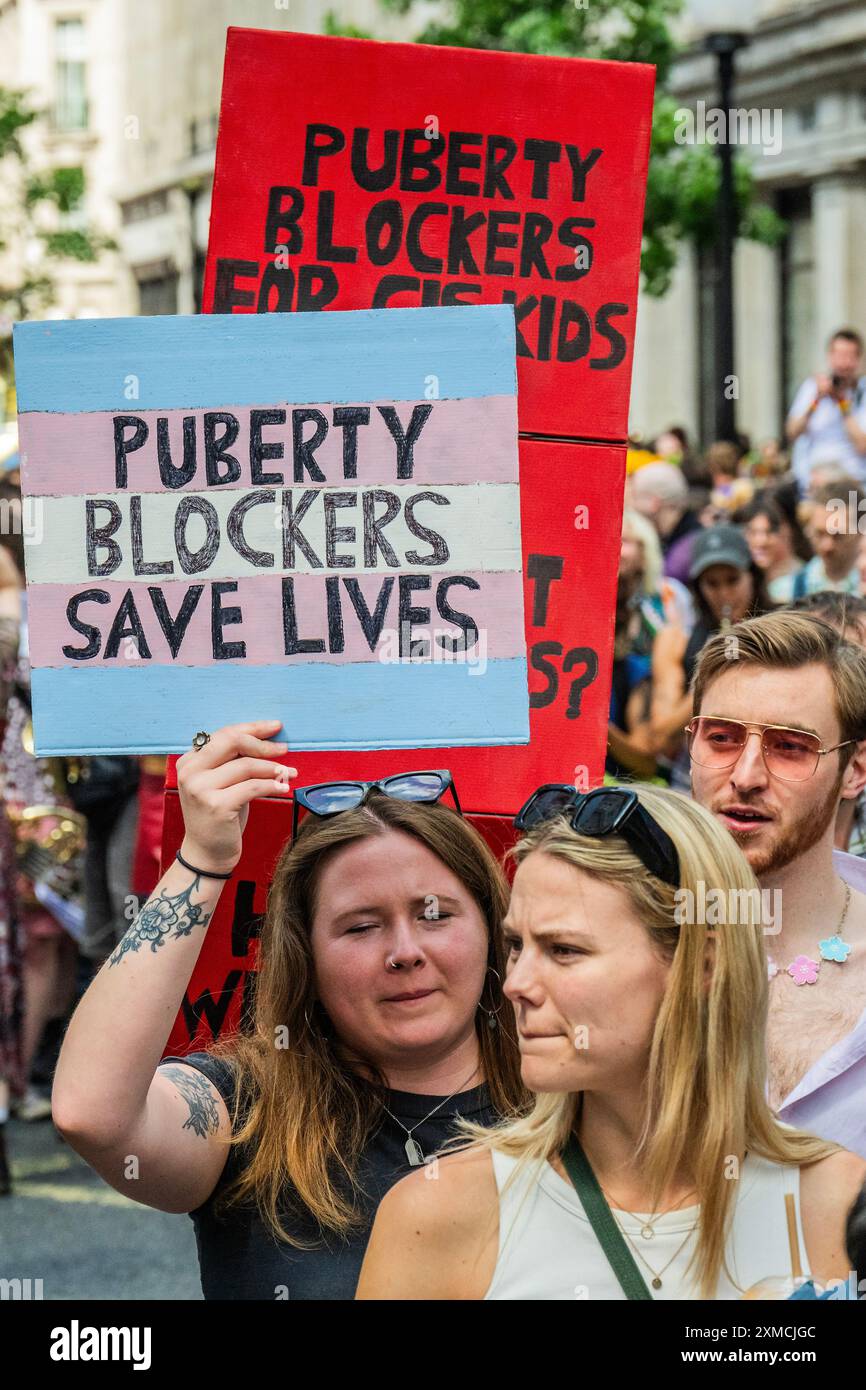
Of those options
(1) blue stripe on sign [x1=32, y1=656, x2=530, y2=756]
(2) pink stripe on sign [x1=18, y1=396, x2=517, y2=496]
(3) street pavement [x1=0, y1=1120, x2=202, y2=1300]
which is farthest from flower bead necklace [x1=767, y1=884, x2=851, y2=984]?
(3) street pavement [x1=0, y1=1120, x2=202, y2=1300]

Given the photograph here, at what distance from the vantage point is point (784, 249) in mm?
22625

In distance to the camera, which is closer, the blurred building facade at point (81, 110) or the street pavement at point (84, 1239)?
the street pavement at point (84, 1239)

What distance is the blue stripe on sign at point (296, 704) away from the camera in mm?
2797

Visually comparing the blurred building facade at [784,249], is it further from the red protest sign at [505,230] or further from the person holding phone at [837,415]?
the red protest sign at [505,230]

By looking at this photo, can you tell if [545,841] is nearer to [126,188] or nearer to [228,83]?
[228,83]

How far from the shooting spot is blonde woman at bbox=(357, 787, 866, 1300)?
Result: 225 cm

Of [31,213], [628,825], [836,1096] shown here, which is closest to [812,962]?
[836,1096]

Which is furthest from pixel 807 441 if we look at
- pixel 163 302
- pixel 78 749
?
pixel 163 302

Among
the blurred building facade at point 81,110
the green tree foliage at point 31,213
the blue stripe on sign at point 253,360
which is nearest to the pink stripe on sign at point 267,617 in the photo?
the blue stripe on sign at point 253,360

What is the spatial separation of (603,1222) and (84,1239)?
3.91 m

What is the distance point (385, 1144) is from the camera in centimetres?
275

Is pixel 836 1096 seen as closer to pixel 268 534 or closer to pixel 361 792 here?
pixel 361 792

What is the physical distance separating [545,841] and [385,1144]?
591 millimetres

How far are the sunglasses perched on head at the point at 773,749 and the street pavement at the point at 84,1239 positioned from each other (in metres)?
2.54
